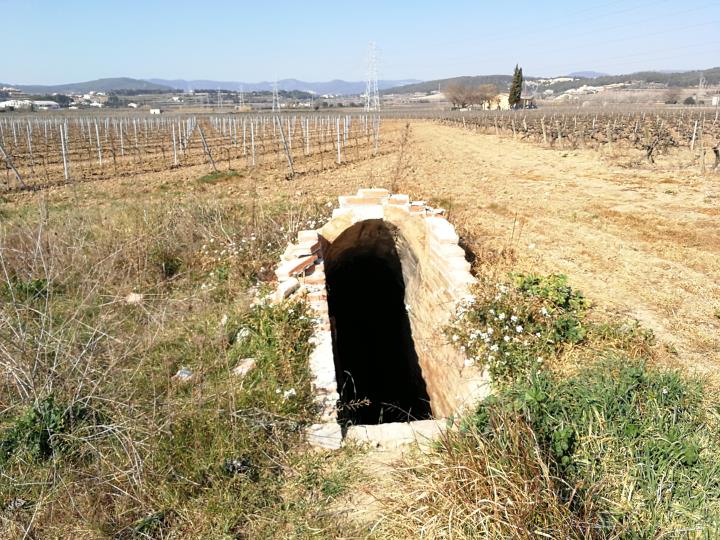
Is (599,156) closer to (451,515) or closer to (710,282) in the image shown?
(710,282)

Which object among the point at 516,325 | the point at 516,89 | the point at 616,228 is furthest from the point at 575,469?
the point at 516,89

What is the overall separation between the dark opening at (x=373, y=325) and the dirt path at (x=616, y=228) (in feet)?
5.64

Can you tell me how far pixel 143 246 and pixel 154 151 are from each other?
20421 mm

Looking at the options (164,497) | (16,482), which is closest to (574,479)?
(164,497)

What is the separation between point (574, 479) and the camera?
8.82 feet

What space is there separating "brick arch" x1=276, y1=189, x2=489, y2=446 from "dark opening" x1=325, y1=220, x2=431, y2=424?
0.39 ft

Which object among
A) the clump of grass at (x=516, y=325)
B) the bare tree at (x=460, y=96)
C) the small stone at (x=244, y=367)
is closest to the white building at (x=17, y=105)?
the bare tree at (x=460, y=96)

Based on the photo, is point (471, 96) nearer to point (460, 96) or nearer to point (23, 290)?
point (460, 96)

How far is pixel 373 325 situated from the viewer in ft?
29.4

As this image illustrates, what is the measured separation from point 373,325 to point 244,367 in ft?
16.3

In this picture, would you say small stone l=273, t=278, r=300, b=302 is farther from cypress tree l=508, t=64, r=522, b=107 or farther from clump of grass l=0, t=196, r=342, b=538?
cypress tree l=508, t=64, r=522, b=107

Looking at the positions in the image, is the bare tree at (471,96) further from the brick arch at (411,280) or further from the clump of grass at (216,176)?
the brick arch at (411,280)

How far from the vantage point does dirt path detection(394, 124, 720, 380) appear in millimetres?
5395

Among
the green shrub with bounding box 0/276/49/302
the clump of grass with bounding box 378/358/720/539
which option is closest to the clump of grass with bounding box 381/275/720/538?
the clump of grass with bounding box 378/358/720/539
